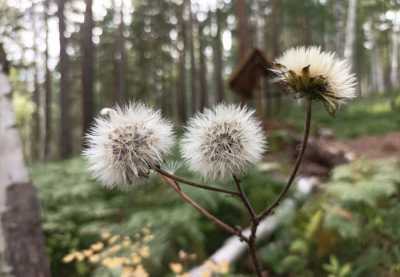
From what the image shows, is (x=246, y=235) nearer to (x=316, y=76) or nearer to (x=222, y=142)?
(x=222, y=142)

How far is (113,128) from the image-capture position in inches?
44.4

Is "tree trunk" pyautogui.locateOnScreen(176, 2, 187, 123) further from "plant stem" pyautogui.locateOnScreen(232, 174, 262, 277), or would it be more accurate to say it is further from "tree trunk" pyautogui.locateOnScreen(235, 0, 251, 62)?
"plant stem" pyautogui.locateOnScreen(232, 174, 262, 277)

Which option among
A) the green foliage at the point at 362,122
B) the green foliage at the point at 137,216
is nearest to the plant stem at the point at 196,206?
the green foliage at the point at 137,216

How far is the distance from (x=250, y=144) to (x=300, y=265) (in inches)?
127

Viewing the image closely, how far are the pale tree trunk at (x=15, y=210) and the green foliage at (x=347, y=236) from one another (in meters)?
2.34

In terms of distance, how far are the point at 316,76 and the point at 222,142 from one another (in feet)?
1.00

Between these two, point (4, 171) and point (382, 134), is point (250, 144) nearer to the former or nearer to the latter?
point (4, 171)

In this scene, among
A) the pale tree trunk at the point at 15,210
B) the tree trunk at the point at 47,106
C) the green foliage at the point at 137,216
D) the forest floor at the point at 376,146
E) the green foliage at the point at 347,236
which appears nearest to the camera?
the pale tree trunk at the point at 15,210

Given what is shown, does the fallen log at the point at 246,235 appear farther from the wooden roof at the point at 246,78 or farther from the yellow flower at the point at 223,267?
the wooden roof at the point at 246,78

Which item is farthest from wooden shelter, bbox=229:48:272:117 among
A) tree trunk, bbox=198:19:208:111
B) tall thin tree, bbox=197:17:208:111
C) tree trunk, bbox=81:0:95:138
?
tall thin tree, bbox=197:17:208:111

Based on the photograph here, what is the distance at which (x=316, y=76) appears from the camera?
1.00 m

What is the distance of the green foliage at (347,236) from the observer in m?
3.67

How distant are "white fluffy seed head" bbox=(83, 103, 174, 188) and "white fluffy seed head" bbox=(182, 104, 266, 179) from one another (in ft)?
0.26

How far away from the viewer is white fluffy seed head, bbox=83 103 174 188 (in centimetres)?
105
